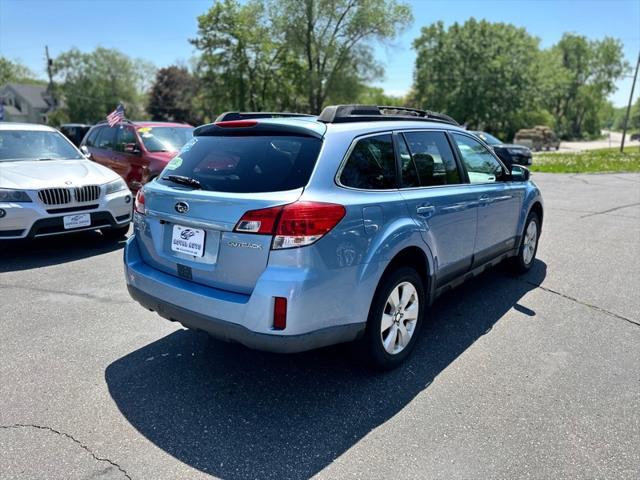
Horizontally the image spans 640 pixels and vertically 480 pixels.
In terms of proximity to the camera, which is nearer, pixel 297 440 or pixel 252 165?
pixel 297 440

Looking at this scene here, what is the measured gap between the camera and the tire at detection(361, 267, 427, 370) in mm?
3047

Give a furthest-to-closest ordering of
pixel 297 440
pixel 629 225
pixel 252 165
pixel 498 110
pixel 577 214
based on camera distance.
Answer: pixel 498 110 → pixel 577 214 → pixel 629 225 → pixel 252 165 → pixel 297 440

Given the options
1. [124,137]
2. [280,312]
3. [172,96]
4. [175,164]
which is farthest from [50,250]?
[172,96]

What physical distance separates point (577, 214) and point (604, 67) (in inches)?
3534

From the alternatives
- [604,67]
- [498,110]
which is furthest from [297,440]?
[604,67]

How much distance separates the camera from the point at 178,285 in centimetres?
297

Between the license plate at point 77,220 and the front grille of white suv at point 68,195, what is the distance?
0.19 meters

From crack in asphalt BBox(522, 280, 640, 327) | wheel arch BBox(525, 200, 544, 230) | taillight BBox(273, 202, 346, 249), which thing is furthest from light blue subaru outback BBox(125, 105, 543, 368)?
wheel arch BBox(525, 200, 544, 230)

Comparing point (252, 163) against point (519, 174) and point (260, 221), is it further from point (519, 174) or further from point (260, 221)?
point (519, 174)

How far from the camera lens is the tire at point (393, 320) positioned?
120 inches

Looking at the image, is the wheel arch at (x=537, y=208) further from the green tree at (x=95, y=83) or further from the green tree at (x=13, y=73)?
the green tree at (x=13, y=73)

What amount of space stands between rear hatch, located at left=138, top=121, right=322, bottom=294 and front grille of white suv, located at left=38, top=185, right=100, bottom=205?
3210mm

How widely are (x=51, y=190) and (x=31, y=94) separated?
85954mm

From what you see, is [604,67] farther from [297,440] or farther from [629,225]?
[297,440]
